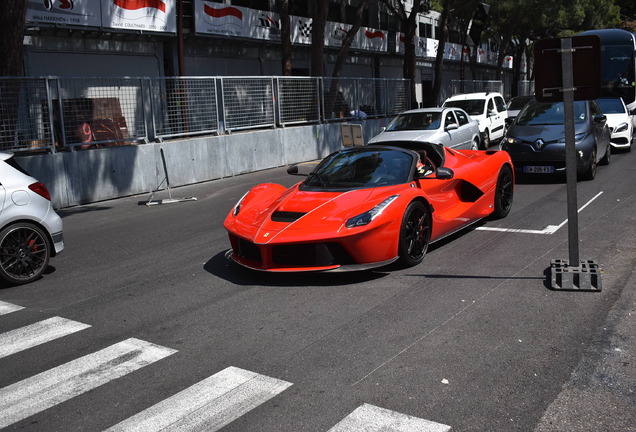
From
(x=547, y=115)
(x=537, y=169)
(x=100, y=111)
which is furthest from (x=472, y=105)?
(x=100, y=111)

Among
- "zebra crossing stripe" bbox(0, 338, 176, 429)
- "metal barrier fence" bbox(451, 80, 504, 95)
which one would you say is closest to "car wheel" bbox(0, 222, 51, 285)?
"zebra crossing stripe" bbox(0, 338, 176, 429)

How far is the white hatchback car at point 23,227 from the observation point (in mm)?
7176

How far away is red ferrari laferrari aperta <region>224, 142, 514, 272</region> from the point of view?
6.56m

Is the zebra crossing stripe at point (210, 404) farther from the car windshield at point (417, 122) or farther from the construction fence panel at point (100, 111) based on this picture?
the car windshield at point (417, 122)

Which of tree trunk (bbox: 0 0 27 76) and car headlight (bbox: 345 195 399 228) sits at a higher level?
tree trunk (bbox: 0 0 27 76)

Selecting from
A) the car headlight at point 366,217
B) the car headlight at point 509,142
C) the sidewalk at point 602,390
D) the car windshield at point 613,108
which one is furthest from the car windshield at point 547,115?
the sidewalk at point 602,390

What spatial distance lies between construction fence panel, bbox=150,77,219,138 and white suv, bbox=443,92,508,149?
8353 mm

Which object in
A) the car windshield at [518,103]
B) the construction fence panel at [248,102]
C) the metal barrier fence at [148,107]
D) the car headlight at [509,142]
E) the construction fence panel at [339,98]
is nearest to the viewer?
the metal barrier fence at [148,107]

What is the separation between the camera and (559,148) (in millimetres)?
12797

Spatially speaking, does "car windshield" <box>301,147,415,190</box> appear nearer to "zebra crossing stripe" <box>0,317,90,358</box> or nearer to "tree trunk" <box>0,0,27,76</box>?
"zebra crossing stripe" <box>0,317,90,358</box>

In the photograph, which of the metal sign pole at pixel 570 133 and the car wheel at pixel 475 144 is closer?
the metal sign pole at pixel 570 133

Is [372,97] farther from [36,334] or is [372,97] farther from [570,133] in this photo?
[36,334]

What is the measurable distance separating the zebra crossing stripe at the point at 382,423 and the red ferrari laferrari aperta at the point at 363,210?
8.75 ft

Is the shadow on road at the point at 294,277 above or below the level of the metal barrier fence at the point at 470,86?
below
